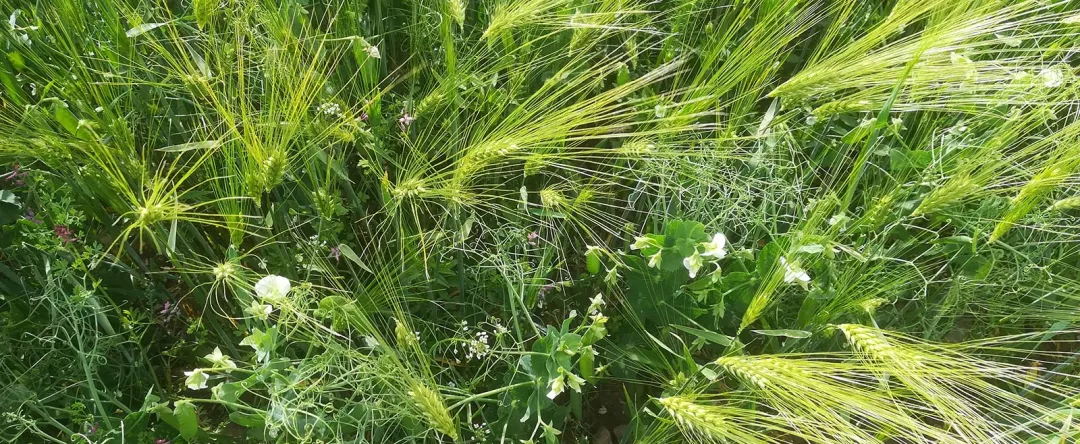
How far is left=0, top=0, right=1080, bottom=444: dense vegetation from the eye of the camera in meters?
0.79

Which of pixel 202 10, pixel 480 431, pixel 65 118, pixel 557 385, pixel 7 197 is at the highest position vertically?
pixel 202 10

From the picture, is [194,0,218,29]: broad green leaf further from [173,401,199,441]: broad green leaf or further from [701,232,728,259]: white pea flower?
[701,232,728,259]: white pea flower

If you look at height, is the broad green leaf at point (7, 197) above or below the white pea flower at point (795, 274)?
above

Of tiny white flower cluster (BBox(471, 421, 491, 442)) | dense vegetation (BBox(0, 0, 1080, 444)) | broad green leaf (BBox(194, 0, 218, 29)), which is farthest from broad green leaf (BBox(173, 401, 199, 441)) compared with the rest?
broad green leaf (BBox(194, 0, 218, 29))

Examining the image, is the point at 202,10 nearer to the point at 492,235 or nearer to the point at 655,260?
the point at 492,235

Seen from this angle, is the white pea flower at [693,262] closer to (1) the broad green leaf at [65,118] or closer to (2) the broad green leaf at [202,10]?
(2) the broad green leaf at [202,10]

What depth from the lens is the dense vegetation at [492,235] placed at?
79 centimetres

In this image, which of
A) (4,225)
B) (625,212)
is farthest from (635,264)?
(4,225)

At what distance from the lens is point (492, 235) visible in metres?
0.91

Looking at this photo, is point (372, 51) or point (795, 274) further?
point (372, 51)

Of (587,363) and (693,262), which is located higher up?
(693,262)

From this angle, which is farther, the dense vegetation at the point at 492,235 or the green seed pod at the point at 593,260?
the green seed pod at the point at 593,260

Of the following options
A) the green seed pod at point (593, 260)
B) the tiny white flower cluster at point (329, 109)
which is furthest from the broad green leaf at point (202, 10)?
the green seed pod at point (593, 260)

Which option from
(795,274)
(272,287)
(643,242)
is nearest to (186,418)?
(272,287)
